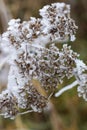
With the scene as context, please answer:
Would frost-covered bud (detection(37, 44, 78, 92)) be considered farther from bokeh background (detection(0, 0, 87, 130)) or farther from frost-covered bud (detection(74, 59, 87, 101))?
bokeh background (detection(0, 0, 87, 130))

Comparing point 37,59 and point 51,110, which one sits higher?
point 51,110

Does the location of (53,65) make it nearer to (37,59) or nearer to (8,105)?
(37,59)

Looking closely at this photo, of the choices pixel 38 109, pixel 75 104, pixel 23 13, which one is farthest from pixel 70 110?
pixel 38 109

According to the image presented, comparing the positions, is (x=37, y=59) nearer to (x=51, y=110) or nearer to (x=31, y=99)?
(x=31, y=99)

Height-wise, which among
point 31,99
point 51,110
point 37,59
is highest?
point 51,110

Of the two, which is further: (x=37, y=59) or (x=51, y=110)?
(x=51, y=110)

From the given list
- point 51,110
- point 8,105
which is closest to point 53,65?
point 8,105

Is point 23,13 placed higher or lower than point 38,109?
higher

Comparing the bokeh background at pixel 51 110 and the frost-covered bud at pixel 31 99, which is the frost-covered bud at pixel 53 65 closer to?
the frost-covered bud at pixel 31 99

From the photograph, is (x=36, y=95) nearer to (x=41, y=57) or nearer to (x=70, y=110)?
(x=41, y=57)
